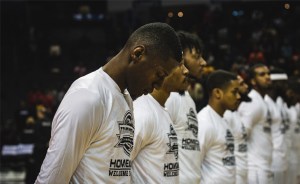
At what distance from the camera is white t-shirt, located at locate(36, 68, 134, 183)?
2252 mm

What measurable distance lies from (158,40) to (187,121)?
1921 mm

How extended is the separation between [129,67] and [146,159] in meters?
1.11

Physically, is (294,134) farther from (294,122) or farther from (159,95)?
(159,95)

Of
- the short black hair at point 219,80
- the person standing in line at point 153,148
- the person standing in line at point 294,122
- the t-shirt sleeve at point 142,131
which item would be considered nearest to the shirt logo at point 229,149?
the short black hair at point 219,80

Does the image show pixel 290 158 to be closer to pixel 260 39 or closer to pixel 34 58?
pixel 260 39

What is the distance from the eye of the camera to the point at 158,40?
2525 millimetres

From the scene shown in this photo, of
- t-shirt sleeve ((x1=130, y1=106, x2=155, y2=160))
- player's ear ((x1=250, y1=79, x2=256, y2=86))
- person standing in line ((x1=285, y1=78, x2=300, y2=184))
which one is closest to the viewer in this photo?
t-shirt sleeve ((x1=130, y1=106, x2=155, y2=160))

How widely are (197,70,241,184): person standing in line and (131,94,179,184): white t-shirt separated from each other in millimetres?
1222

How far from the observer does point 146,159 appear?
346 centimetres

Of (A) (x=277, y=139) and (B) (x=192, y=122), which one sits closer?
(B) (x=192, y=122)

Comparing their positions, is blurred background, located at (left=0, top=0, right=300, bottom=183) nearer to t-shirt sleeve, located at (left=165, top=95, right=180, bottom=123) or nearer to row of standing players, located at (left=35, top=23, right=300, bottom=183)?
t-shirt sleeve, located at (left=165, top=95, right=180, bottom=123)

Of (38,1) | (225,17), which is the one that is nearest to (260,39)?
(225,17)

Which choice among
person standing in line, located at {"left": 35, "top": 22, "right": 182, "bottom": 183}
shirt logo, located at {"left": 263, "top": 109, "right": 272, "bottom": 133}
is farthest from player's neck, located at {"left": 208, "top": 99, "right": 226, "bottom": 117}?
person standing in line, located at {"left": 35, "top": 22, "right": 182, "bottom": 183}

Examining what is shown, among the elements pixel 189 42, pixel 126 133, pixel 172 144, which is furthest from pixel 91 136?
pixel 189 42
